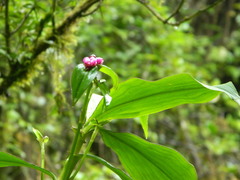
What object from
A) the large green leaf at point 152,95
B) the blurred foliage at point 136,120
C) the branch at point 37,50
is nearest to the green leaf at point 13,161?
the large green leaf at point 152,95

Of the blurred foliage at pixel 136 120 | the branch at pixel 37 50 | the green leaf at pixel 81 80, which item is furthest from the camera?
the blurred foliage at pixel 136 120

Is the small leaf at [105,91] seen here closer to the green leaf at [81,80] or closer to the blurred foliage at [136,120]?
the green leaf at [81,80]

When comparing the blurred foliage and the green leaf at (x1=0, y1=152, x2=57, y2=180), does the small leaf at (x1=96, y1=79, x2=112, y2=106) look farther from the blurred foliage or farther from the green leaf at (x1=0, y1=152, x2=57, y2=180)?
the blurred foliage

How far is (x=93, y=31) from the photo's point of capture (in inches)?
91.7

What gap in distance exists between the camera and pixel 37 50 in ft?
3.51

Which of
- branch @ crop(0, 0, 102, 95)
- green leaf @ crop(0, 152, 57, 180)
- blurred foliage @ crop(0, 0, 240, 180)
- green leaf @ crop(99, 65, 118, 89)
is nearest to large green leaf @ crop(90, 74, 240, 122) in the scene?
green leaf @ crop(99, 65, 118, 89)

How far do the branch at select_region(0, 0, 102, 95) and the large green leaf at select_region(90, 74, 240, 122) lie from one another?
0.48 meters

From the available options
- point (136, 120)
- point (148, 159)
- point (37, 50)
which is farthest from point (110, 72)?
point (136, 120)

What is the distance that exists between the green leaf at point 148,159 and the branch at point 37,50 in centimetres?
50

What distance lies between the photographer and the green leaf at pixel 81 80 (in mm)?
542

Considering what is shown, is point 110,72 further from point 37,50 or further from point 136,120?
point 136,120

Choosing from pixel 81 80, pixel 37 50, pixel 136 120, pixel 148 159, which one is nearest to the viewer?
pixel 81 80

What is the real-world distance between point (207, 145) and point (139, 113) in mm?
2138

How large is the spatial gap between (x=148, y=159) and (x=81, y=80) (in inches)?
8.4
